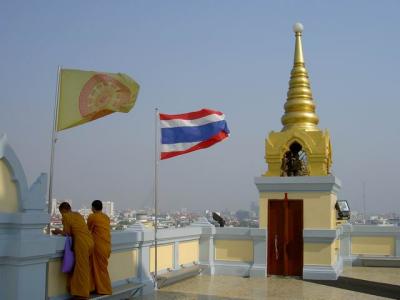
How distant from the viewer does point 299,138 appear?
13.5m

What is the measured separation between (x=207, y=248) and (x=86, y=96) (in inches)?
239

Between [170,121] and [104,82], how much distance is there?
256 centimetres

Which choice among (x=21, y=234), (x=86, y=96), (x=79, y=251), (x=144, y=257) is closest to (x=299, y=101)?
(x=144, y=257)

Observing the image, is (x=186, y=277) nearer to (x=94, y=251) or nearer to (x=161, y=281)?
(x=161, y=281)

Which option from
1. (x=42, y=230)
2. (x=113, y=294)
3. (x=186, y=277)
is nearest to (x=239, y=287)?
(x=186, y=277)

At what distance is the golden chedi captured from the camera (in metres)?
13.3

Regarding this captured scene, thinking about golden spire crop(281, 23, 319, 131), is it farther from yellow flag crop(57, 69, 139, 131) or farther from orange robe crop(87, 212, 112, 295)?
orange robe crop(87, 212, 112, 295)

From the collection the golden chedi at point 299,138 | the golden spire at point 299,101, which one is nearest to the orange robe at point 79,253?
the golden chedi at point 299,138

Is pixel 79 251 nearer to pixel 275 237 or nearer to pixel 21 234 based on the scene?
pixel 21 234

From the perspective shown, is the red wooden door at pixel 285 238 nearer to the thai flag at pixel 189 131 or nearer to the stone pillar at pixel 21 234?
the thai flag at pixel 189 131

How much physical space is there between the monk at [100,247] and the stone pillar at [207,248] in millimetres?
5037

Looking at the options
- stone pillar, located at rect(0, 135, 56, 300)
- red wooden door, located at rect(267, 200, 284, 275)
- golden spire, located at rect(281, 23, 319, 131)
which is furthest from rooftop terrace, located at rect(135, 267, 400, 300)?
golden spire, located at rect(281, 23, 319, 131)

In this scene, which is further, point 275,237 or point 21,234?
point 275,237

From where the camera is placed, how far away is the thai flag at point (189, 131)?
10.7m
